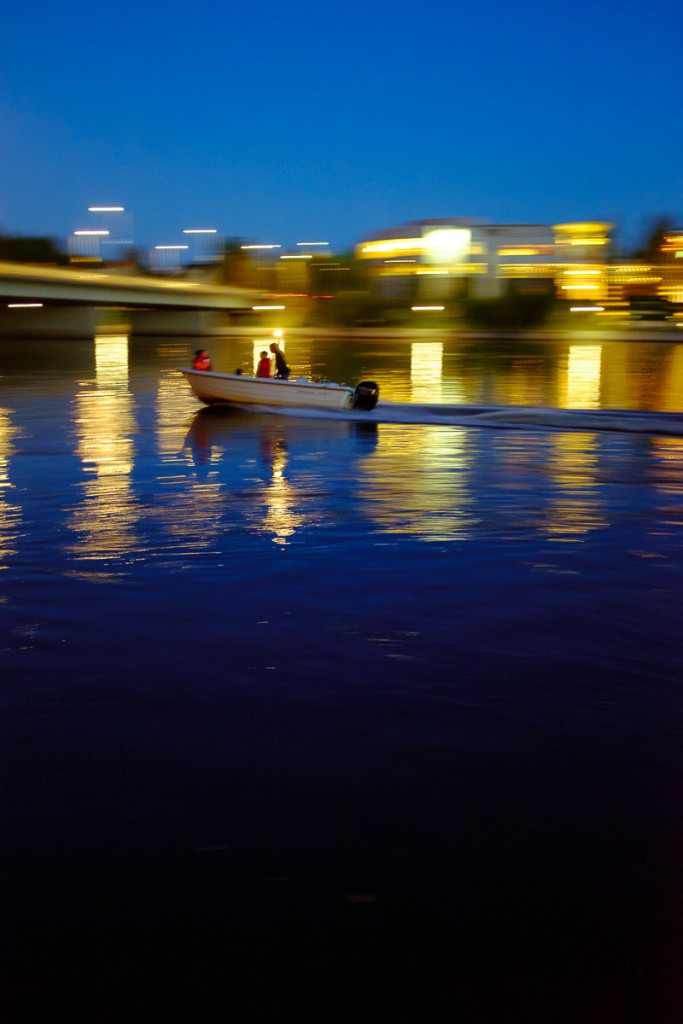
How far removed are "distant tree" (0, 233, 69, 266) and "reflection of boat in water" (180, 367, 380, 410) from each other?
136 meters

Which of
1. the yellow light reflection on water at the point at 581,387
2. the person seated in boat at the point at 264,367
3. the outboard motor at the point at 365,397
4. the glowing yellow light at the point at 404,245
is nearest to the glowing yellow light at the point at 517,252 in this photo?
the glowing yellow light at the point at 404,245

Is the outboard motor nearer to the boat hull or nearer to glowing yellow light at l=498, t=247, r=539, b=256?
the boat hull

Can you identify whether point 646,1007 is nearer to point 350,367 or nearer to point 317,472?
point 317,472

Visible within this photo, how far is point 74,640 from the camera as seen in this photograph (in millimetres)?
7641

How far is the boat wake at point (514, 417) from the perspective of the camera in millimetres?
25469

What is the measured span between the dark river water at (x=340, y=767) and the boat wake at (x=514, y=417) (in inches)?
509

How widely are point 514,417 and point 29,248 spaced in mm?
143288

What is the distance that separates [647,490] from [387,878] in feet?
39.8

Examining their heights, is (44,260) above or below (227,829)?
above

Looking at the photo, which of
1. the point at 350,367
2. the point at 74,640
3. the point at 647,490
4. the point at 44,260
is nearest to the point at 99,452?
the point at 647,490

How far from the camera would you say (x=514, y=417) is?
27.0m

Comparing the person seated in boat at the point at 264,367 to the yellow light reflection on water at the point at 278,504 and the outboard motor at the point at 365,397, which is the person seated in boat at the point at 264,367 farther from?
the yellow light reflection on water at the point at 278,504

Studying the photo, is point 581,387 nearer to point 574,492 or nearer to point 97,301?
point 574,492

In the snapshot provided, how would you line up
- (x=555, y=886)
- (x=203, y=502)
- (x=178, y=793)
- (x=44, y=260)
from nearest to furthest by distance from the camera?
(x=555, y=886) → (x=178, y=793) → (x=203, y=502) → (x=44, y=260)
